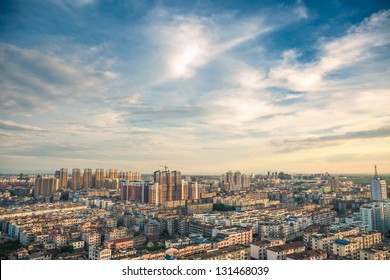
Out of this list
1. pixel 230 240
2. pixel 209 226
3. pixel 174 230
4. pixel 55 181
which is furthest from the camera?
pixel 55 181

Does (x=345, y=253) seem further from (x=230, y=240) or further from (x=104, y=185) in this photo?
(x=104, y=185)

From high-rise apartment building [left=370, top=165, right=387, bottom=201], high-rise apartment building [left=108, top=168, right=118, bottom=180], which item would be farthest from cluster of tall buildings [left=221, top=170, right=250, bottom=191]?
high-rise apartment building [left=370, top=165, right=387, bottom=201]

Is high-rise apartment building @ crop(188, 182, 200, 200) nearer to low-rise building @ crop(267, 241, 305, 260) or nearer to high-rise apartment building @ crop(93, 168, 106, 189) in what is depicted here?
high-rise apartment building @ crop(93, 168, 106, 189)

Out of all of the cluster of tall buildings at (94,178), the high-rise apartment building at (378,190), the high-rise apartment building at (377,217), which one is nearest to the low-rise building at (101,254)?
the high-rise apartment building at (377,217)

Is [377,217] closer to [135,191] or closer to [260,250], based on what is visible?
[260,250]

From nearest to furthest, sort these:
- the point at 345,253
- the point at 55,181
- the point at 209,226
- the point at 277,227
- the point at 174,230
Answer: the point at 345,253 → the point at 277,227 → the point at 209,226 → the point at 174,230 → the point at 55,181

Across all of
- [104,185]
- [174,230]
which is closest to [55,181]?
[104,185]

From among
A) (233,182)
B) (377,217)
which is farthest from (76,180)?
(377,217)
